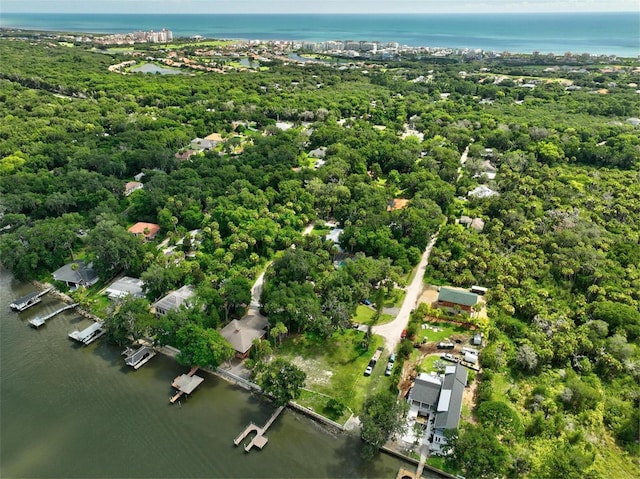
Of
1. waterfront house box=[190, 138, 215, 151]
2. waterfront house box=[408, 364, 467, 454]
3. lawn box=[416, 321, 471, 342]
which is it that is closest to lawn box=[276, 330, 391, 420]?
waterfront house box=[408, 364, 467, 454]

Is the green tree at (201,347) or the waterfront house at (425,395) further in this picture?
the green tree at (201,347)

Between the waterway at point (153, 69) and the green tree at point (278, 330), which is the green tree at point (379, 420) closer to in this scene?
the green tree at point (278, 330)

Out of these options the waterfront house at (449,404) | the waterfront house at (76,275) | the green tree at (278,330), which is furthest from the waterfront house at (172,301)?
the waterfront house at (449,404)

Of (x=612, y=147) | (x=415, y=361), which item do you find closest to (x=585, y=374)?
(x=415, y=361)

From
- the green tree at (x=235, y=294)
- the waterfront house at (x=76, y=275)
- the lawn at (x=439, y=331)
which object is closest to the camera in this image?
the lawn at (x=439, y=331)

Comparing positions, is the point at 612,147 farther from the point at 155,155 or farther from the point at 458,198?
the point at 155,155

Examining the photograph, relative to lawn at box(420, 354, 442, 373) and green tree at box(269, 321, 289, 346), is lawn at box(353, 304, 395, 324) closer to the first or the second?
lawn at box(420, 354, 442, 373)

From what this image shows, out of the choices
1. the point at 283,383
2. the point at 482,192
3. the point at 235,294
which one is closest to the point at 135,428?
the point at 283,383
